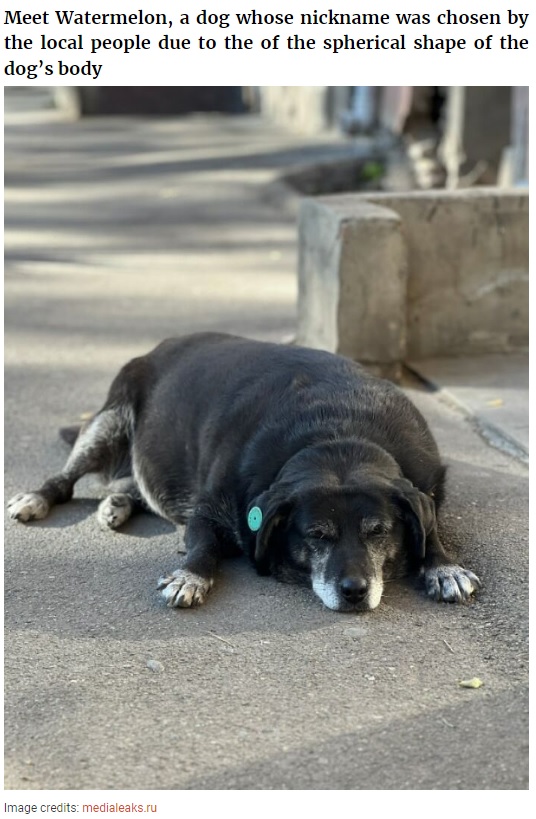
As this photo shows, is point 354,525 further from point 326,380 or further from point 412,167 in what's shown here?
point 412,167

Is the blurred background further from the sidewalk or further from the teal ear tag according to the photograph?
the teal ear tag

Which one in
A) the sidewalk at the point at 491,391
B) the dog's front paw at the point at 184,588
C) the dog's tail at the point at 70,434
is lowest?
the dog's front paw at the point at 184,588

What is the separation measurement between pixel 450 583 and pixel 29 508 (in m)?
1.95

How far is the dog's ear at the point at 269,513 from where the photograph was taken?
4281mm

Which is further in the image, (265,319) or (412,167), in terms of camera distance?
(412,167)

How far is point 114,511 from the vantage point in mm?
5211

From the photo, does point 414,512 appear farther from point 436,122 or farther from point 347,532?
point 436,122

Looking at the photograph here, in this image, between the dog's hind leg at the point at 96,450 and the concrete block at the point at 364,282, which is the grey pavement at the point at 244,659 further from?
the concrete block at the point at 364,282

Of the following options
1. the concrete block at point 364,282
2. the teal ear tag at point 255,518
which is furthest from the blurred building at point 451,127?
the teal ear tag at point 255,518

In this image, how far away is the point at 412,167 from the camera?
1580cm

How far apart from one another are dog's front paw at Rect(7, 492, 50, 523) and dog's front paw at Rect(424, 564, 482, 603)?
1803 millimetres

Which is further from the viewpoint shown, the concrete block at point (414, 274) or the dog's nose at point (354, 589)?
the concrete block at point (414, 274)
